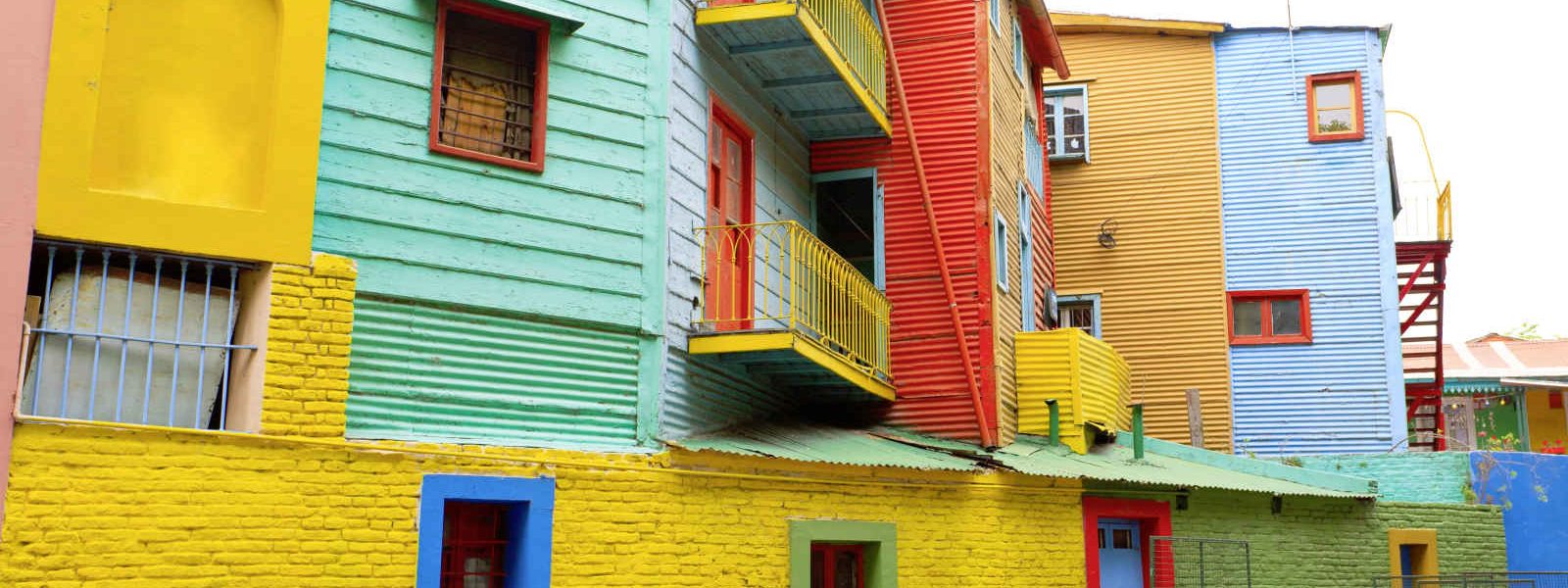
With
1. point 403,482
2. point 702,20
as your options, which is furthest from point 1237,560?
point 403,482

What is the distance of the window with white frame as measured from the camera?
17.3m

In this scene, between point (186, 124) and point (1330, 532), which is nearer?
point (186, 124)

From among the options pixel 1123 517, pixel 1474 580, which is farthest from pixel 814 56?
pixel 1474 580

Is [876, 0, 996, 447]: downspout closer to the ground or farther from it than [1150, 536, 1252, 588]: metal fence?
farther from it

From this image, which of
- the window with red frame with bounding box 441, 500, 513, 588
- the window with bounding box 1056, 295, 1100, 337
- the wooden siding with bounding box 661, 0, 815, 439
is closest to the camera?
the window with red frame with bounding box 441, 500, 513, 588

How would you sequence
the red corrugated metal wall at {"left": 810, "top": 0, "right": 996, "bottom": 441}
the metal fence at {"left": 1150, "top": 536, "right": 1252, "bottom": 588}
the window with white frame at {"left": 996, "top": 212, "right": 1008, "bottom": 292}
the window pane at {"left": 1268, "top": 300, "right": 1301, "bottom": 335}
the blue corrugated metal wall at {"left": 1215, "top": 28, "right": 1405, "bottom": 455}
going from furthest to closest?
the window pane at {"left": 1268, "top": 300, "right": 1301, "bottom": 335} < the blue corrugated metal wall at {"left": 1215, "top": 28, "right": 1405, "bottom": 455} < the window with white frame at {"left": 996, "top": 212, "right": 1008, "bottom": 292} < the metal fence at {"left": 1150, "top": 536, "right": 1252, "bottom": 588} < the red corrugated metal wall at {"left": 810, "top": 0, "right": 996, "bottom": 441}

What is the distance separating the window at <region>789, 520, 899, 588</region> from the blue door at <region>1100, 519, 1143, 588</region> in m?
3.73

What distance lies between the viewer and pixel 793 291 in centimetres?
1351

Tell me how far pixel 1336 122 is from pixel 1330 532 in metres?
8.75

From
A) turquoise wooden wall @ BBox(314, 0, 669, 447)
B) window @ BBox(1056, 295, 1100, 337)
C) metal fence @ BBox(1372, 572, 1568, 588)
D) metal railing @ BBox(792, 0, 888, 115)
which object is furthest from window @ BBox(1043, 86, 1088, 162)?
turquoise wooden wall @ BBox(314, 0, 669, 447)

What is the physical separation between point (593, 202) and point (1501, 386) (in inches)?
917

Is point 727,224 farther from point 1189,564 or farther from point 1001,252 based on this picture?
point 1189,564

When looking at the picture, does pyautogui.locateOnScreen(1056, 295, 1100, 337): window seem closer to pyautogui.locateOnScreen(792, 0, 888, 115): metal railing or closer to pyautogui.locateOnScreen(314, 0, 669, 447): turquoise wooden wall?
pyautogui.locateOnScreen(792, 0, 888, 115): metal railing

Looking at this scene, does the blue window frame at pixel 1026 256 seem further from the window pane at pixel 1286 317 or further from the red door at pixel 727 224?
the window pane at pixel 1286 317
